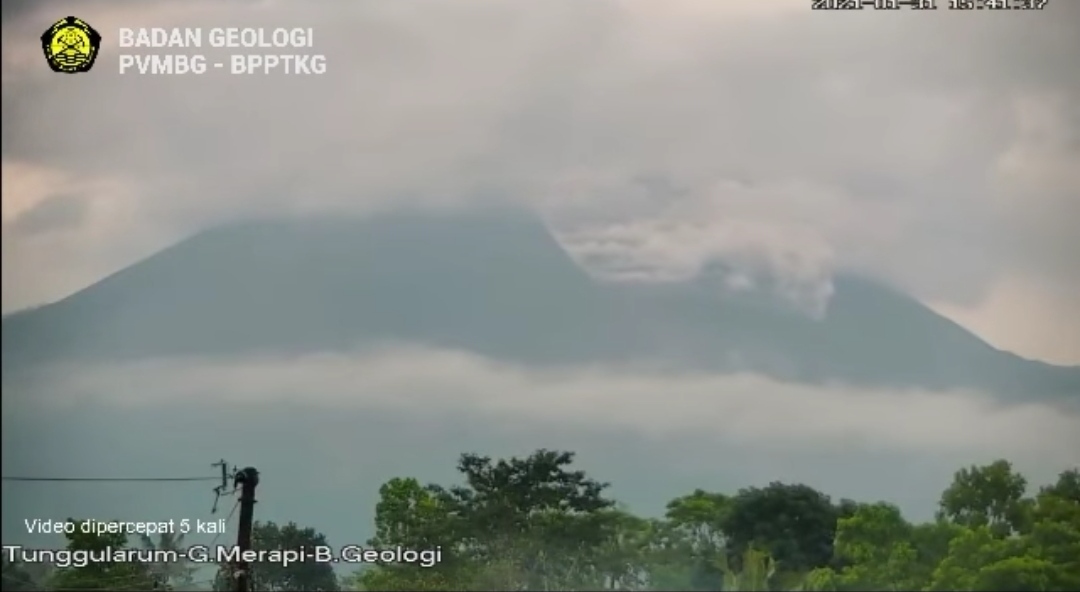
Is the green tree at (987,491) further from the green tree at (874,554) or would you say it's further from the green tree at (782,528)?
the green tree at (782,528)

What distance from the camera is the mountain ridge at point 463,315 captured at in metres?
4.94

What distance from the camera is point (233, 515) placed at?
489 centimetres

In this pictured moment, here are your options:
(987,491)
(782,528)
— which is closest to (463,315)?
(782,528)

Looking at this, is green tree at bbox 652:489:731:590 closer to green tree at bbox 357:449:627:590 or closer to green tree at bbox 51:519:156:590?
green tree at bbox 357:449:627:590

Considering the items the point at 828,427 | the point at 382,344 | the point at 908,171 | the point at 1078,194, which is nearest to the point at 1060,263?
the point at 1078,194

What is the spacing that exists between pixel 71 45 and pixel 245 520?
1.77 meters

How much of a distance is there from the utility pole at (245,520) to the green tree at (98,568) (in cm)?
28

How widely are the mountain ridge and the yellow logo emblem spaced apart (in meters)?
0.73

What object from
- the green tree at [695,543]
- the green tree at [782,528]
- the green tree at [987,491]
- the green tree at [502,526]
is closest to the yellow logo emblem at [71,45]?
the green tree at [502,526]

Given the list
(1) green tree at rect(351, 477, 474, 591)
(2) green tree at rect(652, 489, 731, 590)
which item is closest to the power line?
(1) green tree at rect(351, 477, 474, 591)

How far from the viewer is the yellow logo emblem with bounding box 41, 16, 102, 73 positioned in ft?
16.4

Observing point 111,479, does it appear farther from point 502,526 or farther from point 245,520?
point 502,526

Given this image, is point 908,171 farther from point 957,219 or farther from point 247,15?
point 247,15

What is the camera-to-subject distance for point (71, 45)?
5.00m
